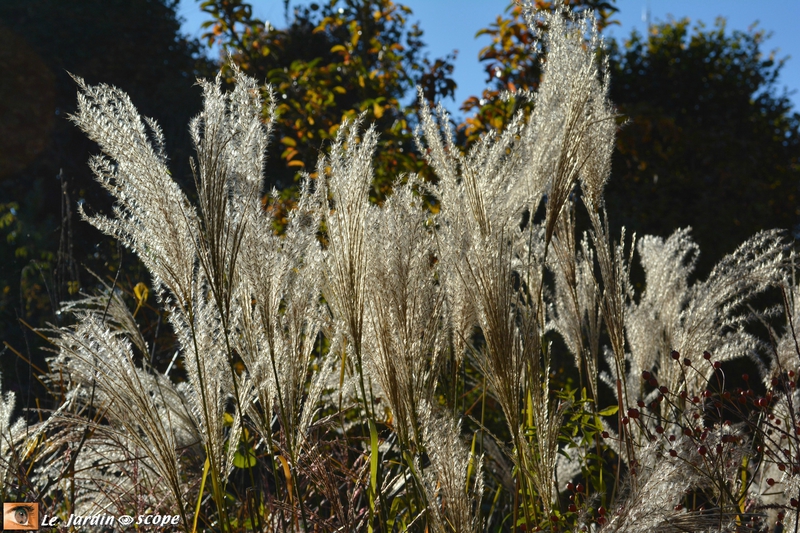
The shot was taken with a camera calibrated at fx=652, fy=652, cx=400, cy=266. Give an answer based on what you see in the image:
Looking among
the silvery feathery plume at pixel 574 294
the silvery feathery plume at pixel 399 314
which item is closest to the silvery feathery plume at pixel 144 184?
the silvery feathery plume at pixel 399 314

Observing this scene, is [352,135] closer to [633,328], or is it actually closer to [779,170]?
[633,328]

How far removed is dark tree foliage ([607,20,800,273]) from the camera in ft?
17.6

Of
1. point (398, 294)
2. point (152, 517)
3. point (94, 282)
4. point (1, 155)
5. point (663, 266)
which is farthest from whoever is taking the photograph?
point (1, 155)

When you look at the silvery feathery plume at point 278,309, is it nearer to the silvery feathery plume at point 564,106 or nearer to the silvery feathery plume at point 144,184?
the silvery feathery plume at point 144,184

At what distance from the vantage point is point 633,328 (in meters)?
2.10

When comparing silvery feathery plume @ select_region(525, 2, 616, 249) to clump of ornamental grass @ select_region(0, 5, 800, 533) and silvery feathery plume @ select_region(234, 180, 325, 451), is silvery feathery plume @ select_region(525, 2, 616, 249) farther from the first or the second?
silvery feathery plume @ select_region(234, 180, 325, 451)

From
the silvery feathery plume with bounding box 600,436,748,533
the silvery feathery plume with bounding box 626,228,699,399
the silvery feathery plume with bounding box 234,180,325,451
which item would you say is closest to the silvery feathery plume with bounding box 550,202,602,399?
the silvery feathery plume with bounding box 626,228,699,399

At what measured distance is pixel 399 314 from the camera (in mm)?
1333

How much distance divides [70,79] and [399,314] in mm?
7120

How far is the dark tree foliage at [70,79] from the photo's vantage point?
691 centimetres

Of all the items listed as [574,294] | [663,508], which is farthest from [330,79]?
[663,508]

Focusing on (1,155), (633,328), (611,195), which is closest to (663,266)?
(633,328)

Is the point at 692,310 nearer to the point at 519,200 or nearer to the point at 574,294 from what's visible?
the point at 574,294

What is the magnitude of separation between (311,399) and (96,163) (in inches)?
26.6
